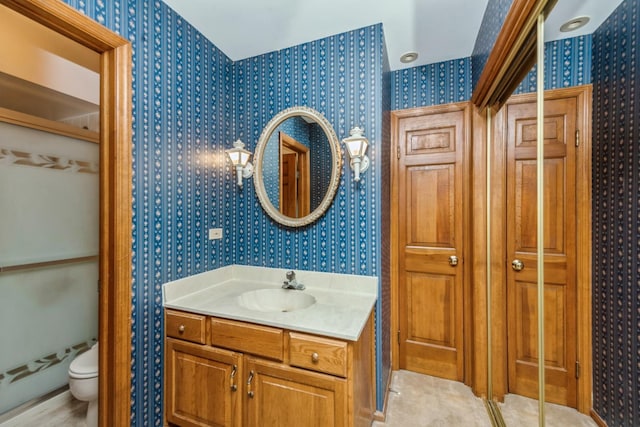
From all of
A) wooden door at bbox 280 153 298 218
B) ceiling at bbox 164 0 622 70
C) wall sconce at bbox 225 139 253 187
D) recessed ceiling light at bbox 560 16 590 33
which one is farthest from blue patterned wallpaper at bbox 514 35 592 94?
wall sconce at bbox 225 139 253 187

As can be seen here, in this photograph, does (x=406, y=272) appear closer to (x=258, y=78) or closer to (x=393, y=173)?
(x=393, y=173)

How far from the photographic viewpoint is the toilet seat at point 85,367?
1.64 metres

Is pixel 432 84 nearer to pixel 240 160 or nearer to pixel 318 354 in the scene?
pixel 240 160

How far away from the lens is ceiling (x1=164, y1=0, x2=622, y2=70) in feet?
5.34

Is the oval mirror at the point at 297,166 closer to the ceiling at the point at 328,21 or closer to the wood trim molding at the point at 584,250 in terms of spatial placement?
the ceiling at the point at 328,21

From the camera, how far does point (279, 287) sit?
1.97 m

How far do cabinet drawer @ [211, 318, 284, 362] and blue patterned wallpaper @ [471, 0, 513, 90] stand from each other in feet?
6.10

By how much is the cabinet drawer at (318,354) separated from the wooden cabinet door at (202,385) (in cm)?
34

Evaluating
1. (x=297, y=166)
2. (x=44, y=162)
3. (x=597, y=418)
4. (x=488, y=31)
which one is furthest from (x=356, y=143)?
(x=44, y=162)

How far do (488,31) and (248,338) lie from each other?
2.16 meters

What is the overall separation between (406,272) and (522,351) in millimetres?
964

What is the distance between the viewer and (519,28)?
1185mm

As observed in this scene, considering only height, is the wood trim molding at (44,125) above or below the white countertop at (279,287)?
above

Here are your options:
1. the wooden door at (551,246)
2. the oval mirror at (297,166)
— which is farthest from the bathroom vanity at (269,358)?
the wooden door at (551,246)
